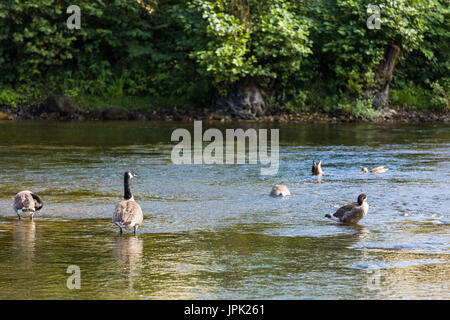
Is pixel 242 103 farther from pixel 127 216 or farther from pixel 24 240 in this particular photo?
pixel 24 240

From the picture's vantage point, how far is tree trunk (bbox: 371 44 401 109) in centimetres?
3125

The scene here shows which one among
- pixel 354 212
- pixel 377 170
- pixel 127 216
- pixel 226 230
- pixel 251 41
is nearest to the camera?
pixel 127 216

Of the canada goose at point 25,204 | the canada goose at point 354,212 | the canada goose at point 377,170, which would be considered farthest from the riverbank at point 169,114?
Result: the canada goose at point 354,212

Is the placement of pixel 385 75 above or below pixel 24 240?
above

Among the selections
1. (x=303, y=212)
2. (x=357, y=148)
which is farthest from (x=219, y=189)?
(x=357, y=148)

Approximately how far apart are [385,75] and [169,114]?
29.7 ft

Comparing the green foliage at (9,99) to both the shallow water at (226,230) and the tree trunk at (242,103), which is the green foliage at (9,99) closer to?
the tree trunk at (242,103)

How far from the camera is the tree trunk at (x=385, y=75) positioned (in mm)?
31250

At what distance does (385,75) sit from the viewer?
31.5 m

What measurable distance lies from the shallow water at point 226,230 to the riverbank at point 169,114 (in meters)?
10.3

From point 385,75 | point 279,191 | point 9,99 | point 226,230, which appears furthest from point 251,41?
point 226,230

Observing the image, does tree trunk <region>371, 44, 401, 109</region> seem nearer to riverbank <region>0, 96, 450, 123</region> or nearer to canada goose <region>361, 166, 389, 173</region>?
riverbank <region>0, 96, 450, 123</region>

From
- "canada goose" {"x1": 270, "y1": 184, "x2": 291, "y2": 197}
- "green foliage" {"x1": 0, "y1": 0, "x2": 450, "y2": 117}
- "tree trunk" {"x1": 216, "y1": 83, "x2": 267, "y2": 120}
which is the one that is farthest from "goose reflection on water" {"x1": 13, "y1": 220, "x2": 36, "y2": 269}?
"tree trunk" {"x1": 216, "y1": 83, "x2": 267, "y2": 120}
